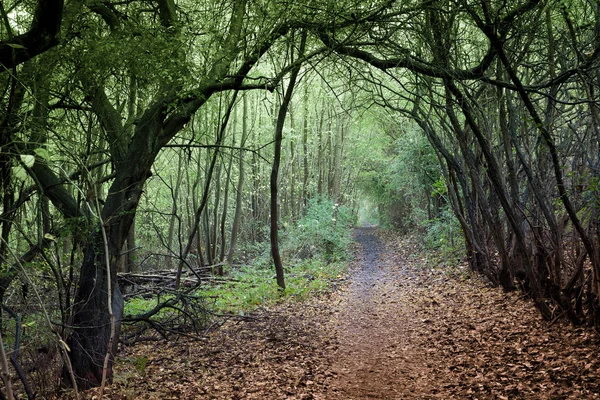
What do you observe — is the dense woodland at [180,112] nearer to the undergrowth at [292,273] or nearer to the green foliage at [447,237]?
the undergrowth at [292,273]

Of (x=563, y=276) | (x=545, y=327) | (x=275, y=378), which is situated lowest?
(x=275, y=378)

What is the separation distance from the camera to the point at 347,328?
28.9 ft

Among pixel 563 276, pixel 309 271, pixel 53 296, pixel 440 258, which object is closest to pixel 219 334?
pixel 53 296

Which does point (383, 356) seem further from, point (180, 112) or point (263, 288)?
point (263, 288)

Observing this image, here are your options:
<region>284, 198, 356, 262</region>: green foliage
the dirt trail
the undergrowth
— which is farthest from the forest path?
<region>284, 198, 356, 262</region>: green foliage

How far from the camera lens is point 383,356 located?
23.0 ft

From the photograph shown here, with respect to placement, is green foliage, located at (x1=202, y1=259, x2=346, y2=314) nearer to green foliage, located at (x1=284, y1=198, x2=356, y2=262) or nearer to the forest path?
the forest path

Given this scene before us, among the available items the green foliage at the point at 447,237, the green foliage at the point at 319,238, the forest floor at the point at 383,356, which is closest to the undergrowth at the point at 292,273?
the green foliage at the point at 319,238

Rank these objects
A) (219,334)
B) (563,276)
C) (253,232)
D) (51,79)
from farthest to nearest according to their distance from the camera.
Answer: (253,232) < (219,334) < (563,276) < (51,79)

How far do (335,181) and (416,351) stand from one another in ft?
64.6

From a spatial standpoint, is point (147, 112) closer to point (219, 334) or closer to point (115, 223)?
point (115, 223)

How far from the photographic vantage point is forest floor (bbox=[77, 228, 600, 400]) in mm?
5320

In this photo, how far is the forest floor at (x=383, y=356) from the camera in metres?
5.32

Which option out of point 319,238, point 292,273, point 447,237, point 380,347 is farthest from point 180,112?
point 319,238
